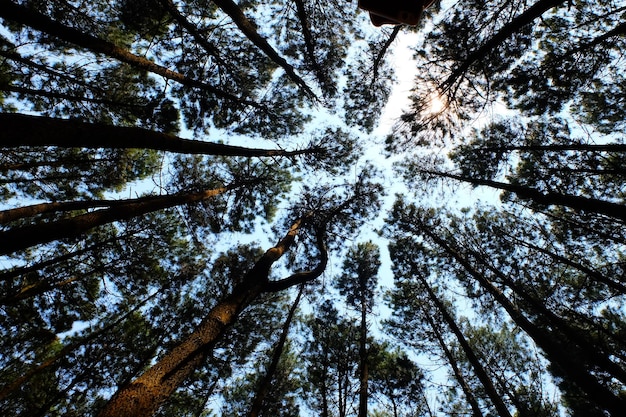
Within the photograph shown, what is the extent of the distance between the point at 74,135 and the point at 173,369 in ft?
8.92

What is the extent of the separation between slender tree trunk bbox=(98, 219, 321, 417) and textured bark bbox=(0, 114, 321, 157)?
8.13 feet

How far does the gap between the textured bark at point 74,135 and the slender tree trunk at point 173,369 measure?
2478mm

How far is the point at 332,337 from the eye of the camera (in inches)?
467

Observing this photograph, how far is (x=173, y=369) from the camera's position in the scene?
3.22 metres

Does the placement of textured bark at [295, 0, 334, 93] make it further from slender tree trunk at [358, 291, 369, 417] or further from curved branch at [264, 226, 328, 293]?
slender tree trunk at [358, 291, 369, 417]

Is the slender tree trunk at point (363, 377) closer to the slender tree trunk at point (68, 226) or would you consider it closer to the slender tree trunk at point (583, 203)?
the slender tree trunk at point (583, 203)

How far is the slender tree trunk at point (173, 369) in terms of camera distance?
2.73 meters

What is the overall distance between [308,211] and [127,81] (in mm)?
6875

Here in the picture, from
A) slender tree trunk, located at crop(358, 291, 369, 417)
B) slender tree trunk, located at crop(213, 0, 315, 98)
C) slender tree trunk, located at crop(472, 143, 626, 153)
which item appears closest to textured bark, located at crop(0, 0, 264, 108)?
slender tree trunk, located at crop(213, 0, 315, 98)

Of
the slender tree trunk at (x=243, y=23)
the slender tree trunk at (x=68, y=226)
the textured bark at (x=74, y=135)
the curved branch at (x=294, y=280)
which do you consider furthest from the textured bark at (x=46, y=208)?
the slender tree trunk at (x=243, y=23)

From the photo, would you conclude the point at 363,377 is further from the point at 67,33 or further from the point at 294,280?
the point at 67,33

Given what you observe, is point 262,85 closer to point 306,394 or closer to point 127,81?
point 127,81

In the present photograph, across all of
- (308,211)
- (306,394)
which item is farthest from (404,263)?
(306,394)

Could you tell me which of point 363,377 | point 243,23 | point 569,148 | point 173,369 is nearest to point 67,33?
point 243,23
